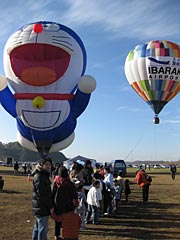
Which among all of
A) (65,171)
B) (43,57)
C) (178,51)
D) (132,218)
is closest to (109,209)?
(132,218)

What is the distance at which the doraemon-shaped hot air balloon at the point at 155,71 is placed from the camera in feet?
69.6

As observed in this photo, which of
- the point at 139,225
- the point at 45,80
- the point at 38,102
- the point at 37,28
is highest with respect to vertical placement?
the point at 37,28

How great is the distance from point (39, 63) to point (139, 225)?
9.91 metres

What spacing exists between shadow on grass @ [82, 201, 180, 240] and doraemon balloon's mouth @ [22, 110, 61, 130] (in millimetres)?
6830

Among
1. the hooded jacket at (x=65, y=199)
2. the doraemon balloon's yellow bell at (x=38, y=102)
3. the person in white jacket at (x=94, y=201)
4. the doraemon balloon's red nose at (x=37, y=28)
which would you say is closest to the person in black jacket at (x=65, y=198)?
the hooded jacket at (x=65, y=199)

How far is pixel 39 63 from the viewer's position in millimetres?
16312

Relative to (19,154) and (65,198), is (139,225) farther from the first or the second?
(19,154)

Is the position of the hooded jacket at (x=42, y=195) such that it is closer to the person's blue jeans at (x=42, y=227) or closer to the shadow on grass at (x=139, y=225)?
the person's blue jeans at (x=42, y=227)

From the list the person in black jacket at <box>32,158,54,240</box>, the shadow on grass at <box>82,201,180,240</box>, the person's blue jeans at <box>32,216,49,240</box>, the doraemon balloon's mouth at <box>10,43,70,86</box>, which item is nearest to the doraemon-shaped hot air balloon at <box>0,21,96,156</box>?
the doraemon balloon's mouth at <box>10,43,70,86</box>

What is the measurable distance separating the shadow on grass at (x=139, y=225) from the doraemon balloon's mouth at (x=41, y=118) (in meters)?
6.83

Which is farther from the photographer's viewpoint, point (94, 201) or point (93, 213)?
point (93, 213)

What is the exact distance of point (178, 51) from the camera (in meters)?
21.4

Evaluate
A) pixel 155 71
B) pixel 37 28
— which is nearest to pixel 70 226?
pixel 37 28

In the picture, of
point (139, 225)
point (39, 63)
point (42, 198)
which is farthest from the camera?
point (39, 63)
